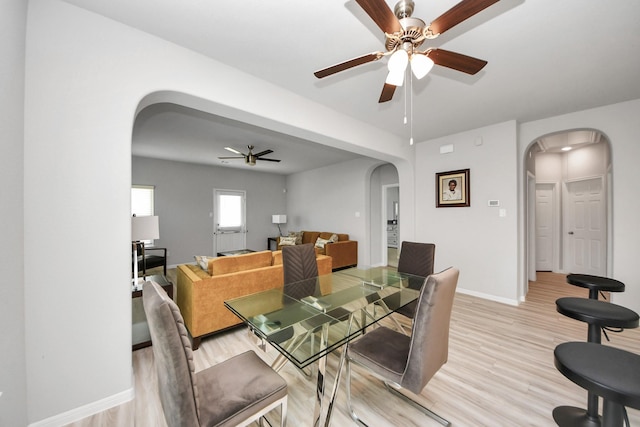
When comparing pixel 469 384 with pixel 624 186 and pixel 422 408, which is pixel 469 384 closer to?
pixel 422 408

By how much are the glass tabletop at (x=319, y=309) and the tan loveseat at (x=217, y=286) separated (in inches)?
25.4

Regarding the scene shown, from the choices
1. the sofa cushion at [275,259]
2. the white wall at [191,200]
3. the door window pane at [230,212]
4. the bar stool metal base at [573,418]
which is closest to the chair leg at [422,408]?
the bar stool metal base at [573,418]

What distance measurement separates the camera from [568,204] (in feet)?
15.5

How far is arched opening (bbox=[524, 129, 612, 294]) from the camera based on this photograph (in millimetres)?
4184

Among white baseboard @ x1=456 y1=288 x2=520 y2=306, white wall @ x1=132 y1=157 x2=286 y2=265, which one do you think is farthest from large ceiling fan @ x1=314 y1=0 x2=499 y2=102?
white wall @ x1=132 y1=157 x2=286 y2=265

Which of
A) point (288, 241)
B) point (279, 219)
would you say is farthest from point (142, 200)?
point (288, 241)

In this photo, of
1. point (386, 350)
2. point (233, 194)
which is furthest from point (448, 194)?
point (233, 194)

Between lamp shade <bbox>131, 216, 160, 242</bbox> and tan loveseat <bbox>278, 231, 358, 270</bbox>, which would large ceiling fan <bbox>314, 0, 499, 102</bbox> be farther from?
tan loveseat <bbox>278, 231, 358, 270</bbox>

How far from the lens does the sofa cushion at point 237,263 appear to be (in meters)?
2.45

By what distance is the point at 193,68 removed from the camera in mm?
1907

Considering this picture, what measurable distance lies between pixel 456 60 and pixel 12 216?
263 cm

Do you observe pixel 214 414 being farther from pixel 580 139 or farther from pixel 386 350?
pixel 580 139

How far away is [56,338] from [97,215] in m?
0.76

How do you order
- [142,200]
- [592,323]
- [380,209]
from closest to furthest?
[592,323] < [142,200] < [380,209]
